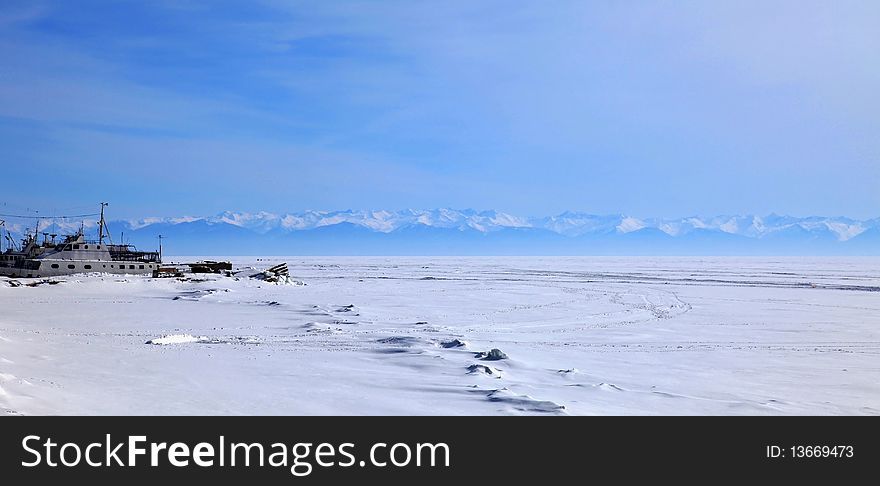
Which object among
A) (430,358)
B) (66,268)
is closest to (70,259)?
(66,268)

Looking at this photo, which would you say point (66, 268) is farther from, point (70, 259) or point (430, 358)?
point (430, 358)

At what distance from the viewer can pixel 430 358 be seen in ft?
52.8

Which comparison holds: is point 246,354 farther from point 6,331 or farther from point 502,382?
point 6,331

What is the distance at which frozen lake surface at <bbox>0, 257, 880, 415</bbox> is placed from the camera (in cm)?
1117

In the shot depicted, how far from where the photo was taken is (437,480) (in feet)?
26.1

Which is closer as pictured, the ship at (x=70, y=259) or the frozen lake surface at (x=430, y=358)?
the frozen lake surface at (x=430, y=358)

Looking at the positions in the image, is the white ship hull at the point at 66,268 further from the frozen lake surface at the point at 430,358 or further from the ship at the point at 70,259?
the frozen lake surface at the point at 430,358

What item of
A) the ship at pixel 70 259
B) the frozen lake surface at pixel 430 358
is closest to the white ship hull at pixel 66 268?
the ship at pixel 70 259

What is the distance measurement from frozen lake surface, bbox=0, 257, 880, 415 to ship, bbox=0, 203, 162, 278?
17717 mm

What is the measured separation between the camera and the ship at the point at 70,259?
166 ft

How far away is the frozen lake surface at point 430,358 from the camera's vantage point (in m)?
11.2

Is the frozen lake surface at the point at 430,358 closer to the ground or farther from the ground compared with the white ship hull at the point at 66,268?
closer to the ground

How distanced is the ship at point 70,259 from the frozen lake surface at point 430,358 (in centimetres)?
1772

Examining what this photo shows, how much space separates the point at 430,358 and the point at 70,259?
44827 mm
